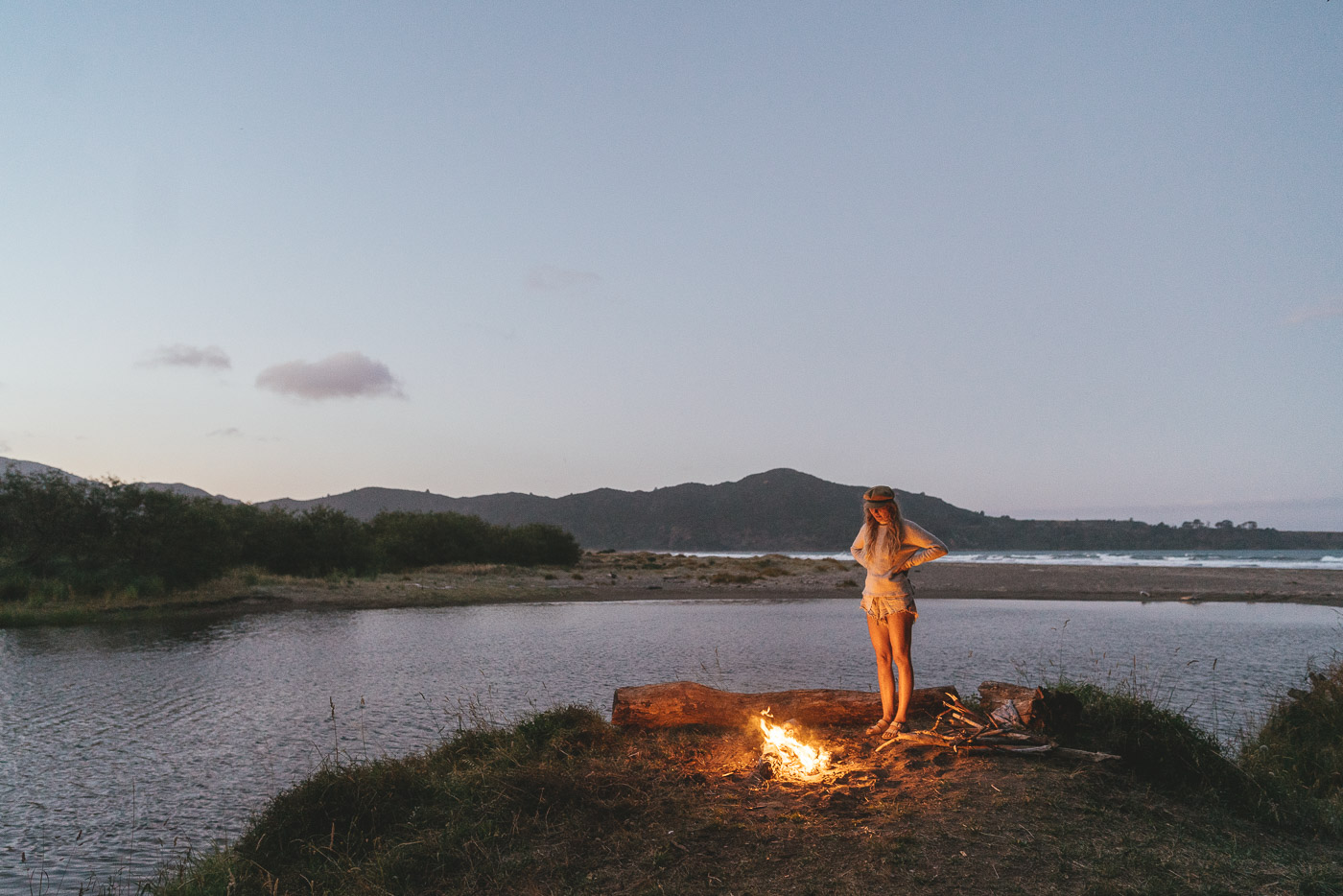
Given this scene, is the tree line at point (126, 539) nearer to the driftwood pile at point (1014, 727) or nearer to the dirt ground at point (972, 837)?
the dirt ground at point (972, 837)

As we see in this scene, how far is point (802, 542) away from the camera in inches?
6506

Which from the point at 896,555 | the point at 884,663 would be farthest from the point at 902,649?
the point at 896,555

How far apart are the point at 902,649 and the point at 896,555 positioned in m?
1.00

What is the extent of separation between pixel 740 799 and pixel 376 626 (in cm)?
2504

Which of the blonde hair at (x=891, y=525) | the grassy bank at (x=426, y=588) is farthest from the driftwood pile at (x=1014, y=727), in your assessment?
the grassy bank at (x=426, y=588)

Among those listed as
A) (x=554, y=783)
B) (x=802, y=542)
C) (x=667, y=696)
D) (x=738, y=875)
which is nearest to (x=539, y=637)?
(x=667, y=696)

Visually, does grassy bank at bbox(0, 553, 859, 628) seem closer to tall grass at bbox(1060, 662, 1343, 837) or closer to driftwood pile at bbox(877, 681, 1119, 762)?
driftwood pile at bbox(877, 681, 1119, 762)

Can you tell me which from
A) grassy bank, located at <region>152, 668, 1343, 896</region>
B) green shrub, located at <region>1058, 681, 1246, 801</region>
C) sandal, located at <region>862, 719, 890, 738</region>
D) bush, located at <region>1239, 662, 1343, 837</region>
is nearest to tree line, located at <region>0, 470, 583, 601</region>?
grassy bank, located at <region>152, 668, 1343, 896</region>

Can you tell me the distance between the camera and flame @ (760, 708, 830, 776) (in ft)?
24.2

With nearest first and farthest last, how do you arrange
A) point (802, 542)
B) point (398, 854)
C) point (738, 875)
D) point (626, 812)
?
point (738, 875), point (398, 854), point (626, 812), point (802, 542)

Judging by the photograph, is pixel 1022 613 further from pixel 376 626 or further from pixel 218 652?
pixel 218 652

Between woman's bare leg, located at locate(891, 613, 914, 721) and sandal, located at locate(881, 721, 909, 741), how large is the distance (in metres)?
0.06

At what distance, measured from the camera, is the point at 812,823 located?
616cm

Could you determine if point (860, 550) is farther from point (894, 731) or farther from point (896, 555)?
point (894, 731)
